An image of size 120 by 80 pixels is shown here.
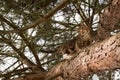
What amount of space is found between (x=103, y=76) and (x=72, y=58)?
3.17 ft

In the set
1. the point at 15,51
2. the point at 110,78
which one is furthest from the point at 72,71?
the point at 110,78

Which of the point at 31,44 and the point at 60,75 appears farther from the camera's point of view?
the point at 31,44

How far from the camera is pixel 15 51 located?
5.59 ft

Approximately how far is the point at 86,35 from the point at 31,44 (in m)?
0.50

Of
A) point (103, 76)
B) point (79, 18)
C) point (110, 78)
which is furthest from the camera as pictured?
point (103, 76)

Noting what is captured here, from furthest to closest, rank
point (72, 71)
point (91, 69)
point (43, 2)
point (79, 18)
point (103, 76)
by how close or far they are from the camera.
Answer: point (103, 76) < point (43, 2) < point (79, 18) < point (72, 71) < point (91, 69)

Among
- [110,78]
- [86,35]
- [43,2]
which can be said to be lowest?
[110,78]

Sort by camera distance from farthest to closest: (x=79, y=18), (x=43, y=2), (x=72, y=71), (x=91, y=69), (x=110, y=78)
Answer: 1. (x=110, y=78)
2. (x=43, y=2)
3. (x=79, y=18)
4. (x=72, y=71)
5. (x=91, y=69)

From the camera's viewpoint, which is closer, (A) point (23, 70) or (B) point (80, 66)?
(B) point (80, 66)

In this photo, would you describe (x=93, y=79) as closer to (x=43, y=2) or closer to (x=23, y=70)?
(x=23, y=70)

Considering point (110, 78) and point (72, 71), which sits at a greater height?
point (72, 71)

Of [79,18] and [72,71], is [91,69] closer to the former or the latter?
[72,71]

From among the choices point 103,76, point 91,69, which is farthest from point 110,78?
point 91,69

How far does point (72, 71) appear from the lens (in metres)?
1.22
